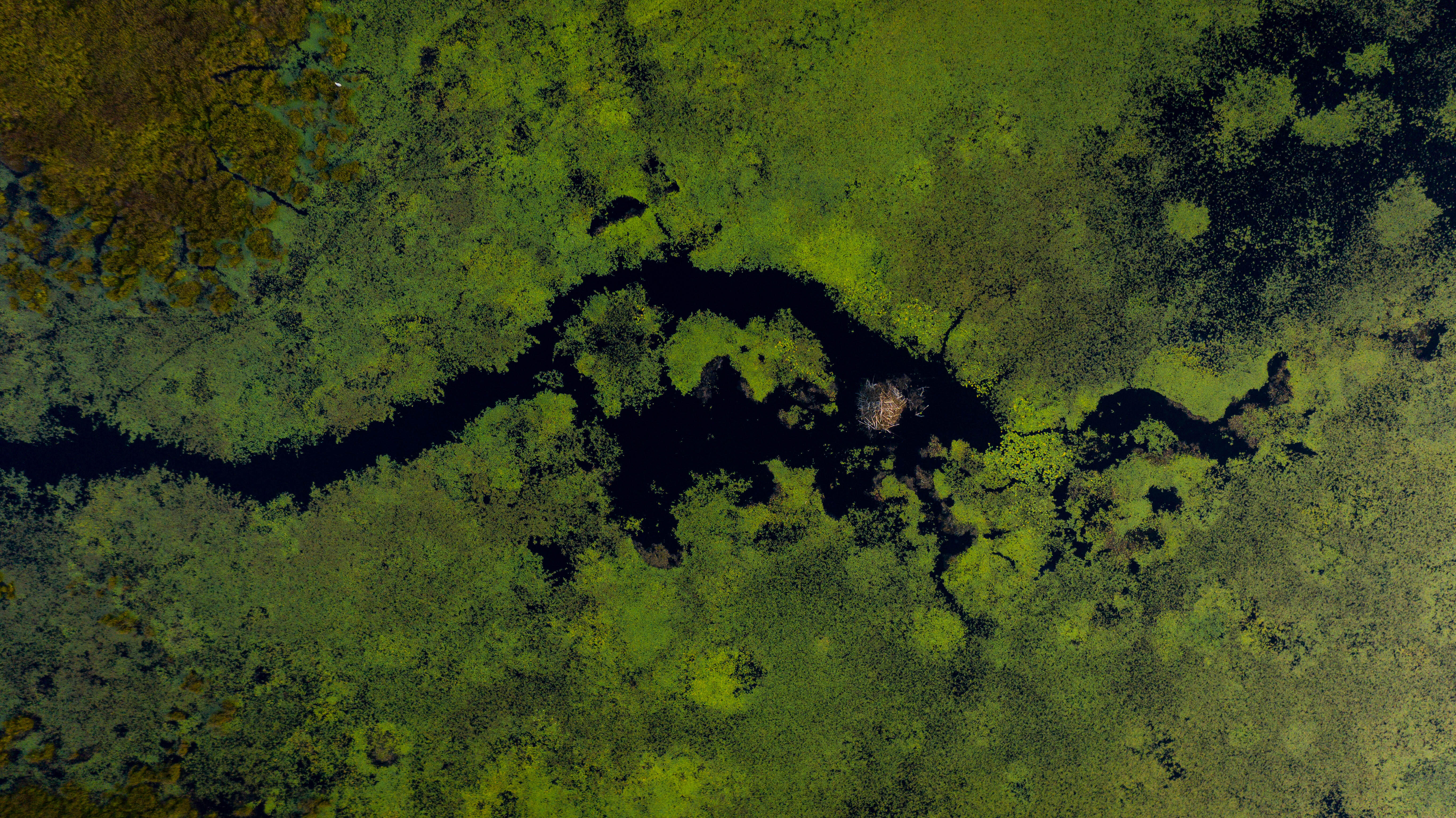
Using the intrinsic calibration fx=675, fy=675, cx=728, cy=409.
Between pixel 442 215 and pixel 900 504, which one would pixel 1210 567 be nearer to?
pixel 900 504

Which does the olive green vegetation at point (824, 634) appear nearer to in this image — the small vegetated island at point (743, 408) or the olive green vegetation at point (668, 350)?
the small vegetated island at point (743, 408)

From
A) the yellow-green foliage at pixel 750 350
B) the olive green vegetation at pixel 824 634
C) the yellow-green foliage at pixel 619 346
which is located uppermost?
the yellow-green foliage at pixel 619 346

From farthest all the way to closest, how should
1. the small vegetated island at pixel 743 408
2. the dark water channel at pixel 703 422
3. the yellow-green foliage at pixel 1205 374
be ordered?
the yellow-green foliage at pixel 1205 374, the dark water channel at pixel 703 422, the small vegetated island at pixel 743 408

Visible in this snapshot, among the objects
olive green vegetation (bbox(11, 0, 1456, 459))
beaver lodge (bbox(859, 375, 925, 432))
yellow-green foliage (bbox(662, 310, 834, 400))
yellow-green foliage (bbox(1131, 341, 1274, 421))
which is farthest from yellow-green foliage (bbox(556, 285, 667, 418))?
yellow-green foliage (bbox(1131, 341, 1274, 421))

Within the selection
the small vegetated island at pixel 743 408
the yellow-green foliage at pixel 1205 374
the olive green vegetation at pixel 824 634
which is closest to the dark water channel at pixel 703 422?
the small vegetated island at pixel 743 408

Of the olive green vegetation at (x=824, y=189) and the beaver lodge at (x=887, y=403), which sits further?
the beaver lodge at (x=887, y=403)

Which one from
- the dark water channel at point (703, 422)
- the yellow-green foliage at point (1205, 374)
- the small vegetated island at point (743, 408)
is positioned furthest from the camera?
the yellow-green foliage at point (1205, 374)

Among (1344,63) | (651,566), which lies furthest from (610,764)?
(1344,63)
